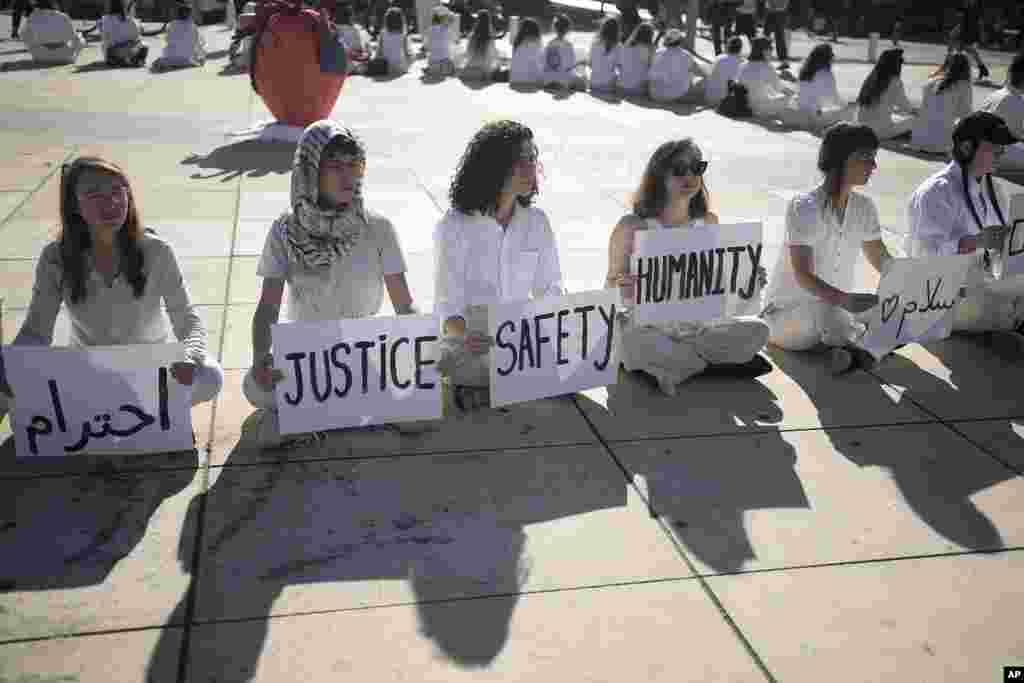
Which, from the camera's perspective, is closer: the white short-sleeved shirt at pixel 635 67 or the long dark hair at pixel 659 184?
the long dark hair at pixel 659 184

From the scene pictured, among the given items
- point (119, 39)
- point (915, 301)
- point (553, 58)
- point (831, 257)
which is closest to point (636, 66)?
point (553, 58)

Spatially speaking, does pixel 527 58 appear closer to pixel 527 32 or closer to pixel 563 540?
pixel 527 32

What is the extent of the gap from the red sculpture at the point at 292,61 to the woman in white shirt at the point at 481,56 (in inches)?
288

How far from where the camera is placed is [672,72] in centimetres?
1516

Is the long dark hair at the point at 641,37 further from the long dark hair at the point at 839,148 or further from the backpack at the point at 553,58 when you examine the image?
the long dark hair at the point at 839,148

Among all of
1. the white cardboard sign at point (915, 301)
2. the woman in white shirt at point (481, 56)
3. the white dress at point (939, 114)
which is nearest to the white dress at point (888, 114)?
the white dress at point (939, 114)

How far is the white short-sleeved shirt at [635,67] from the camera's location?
626 inches

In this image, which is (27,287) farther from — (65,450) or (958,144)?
(958,144)

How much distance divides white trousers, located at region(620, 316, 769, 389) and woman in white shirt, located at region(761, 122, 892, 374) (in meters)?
0.40

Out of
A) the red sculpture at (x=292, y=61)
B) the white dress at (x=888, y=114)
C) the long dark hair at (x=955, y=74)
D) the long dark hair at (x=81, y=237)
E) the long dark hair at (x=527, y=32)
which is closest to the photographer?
the long dark hair at (x=81, y=237)

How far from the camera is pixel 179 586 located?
283 cm

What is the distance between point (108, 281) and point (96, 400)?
0.48m

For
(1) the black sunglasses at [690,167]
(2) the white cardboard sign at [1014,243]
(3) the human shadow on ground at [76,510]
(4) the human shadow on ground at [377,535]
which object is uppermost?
(1) the black sunglasses at [690,167]

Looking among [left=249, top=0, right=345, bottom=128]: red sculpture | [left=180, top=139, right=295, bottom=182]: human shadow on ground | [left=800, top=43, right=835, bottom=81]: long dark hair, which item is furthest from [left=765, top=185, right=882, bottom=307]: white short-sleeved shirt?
[left=800, top=43, right=835, bottom=81]: long dark hair
